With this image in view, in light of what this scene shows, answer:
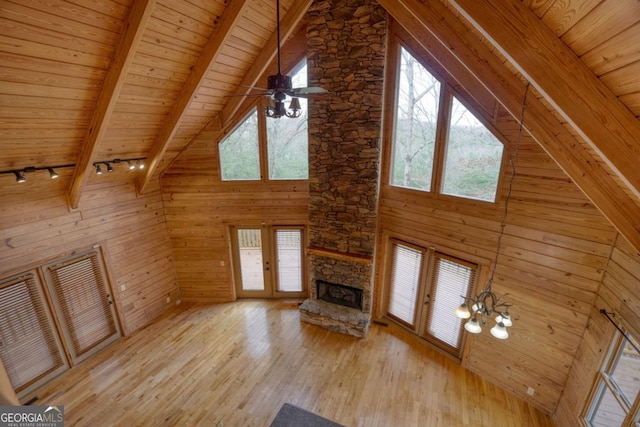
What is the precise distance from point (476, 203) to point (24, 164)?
6566mm

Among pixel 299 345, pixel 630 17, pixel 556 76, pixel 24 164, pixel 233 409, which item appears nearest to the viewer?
pixel 630 17

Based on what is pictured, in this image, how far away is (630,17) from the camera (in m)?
1.30

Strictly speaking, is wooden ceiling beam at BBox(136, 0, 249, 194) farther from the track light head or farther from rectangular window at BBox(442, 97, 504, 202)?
rectangular window at BBox(442, 97, 504, 202)

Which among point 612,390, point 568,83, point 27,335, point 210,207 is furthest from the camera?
point 210,207

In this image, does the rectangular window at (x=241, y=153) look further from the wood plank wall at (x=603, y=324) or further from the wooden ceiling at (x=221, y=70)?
the wood plank wall at (x=603, y=324)

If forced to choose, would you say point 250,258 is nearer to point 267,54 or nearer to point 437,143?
point 267,54

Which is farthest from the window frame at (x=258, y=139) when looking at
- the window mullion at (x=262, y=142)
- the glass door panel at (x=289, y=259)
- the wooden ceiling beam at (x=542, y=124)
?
the wooden ceiling beam at (x=542, y=124)

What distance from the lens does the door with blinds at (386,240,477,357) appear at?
4953mm

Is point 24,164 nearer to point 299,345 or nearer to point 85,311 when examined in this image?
point 85,311

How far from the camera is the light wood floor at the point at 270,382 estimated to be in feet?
13.5

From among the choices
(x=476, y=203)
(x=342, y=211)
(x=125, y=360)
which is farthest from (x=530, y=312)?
(x=125, y=360)

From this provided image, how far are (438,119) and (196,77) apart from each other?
3.92 m

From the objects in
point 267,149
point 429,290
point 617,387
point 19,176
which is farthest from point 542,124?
point 19,176

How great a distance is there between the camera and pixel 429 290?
211 inches
